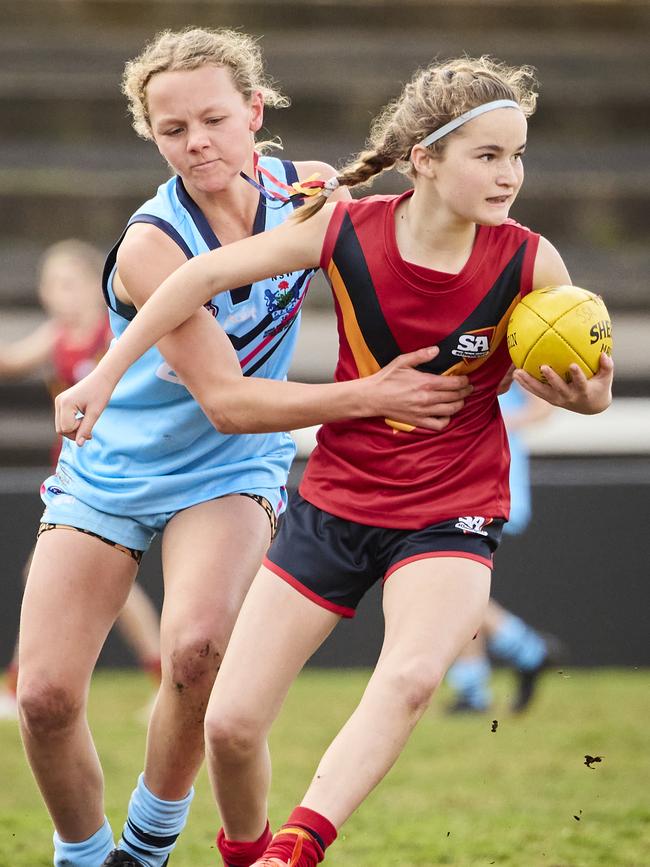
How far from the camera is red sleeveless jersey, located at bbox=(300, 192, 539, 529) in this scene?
9.48 feet

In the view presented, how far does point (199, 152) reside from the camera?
3.02 metres

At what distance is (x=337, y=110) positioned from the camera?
11.6 metres

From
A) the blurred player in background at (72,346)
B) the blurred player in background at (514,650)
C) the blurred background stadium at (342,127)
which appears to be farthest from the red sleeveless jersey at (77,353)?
the blurred background stadium at (342,127)

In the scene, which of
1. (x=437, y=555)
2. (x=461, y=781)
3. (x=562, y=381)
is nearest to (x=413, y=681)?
(x=437, y=555)

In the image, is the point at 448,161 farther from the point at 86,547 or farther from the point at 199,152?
the point at 86,547

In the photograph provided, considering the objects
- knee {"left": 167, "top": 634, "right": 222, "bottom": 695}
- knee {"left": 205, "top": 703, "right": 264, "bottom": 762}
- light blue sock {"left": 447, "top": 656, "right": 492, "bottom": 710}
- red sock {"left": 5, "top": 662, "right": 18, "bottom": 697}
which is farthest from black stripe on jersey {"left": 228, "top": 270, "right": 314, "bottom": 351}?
light blue sock {"left": 447, "top": 656, "right": 492, "bottom": 710}

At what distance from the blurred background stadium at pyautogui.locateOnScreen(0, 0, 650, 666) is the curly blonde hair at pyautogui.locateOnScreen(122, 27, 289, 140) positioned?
5.42 meters

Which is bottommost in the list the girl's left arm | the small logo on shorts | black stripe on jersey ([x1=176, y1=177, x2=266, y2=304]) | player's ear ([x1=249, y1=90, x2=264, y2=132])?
the small logo on shorts

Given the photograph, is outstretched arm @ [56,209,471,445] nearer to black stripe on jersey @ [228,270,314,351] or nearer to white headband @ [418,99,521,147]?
black stripe on jersey @ [228,270,314,351]

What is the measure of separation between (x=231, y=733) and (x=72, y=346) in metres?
3.87

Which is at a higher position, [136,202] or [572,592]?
[136,202]

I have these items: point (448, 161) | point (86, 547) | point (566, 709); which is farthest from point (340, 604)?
point (566, 709)

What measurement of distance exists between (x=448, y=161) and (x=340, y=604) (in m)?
1.00

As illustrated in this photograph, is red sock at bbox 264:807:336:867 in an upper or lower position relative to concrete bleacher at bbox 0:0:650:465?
upper
